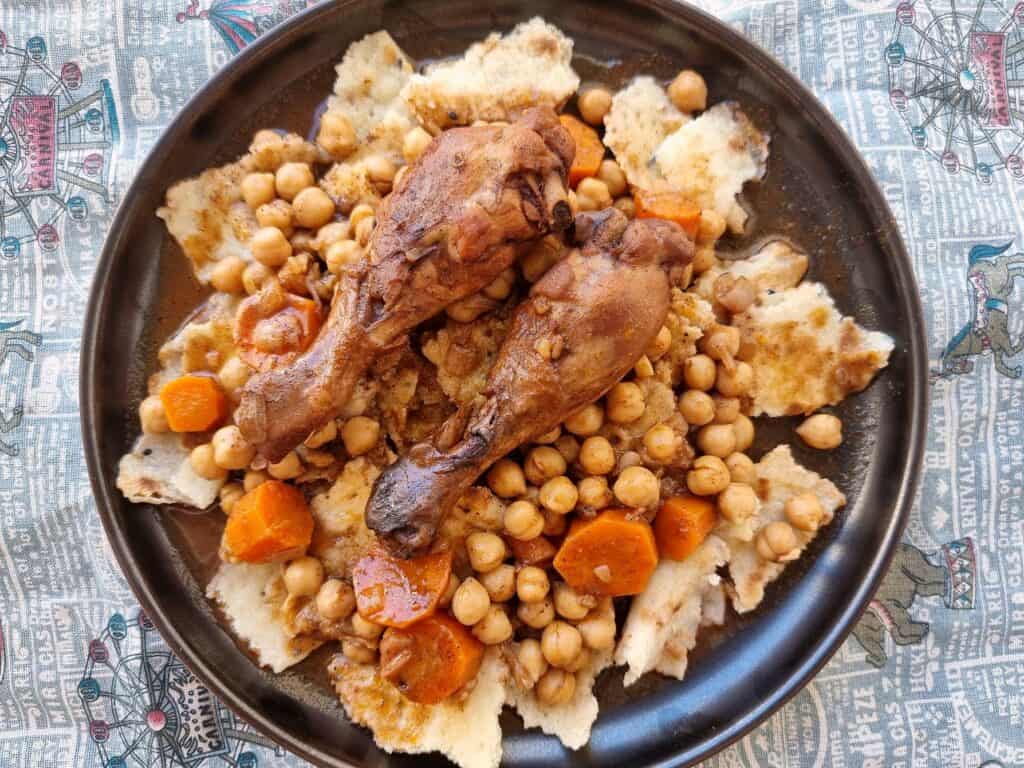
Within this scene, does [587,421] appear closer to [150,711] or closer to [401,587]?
[401,587]

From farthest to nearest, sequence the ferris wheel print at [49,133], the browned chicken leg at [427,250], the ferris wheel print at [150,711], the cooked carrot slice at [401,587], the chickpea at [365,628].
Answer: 1. the ferris wheel print at [49,133]
2. the ferris wheel print at [150,711]
3. the chickpea at [365,628]
4. the cooked carrot slice at [401,587]
5. the browned chicken leg at [427,250]

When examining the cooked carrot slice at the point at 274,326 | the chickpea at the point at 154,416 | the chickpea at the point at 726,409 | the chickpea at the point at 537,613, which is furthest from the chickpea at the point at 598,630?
the chickpea at the point at 154,416

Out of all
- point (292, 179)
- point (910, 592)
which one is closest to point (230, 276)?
point (292, 179)

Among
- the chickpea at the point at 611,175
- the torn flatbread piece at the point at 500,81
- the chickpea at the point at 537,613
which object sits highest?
the torn flatbread piece at the point at 500,81

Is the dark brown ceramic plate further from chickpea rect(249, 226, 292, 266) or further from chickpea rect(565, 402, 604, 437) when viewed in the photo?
chickpea rect(565, 402, 604, 437)

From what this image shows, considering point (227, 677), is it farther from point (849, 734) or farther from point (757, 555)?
point (849, 734)

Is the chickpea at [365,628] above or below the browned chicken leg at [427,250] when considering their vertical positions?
below

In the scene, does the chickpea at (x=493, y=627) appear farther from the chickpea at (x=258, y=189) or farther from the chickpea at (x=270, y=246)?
the chickpea at (x=258, y=189)
